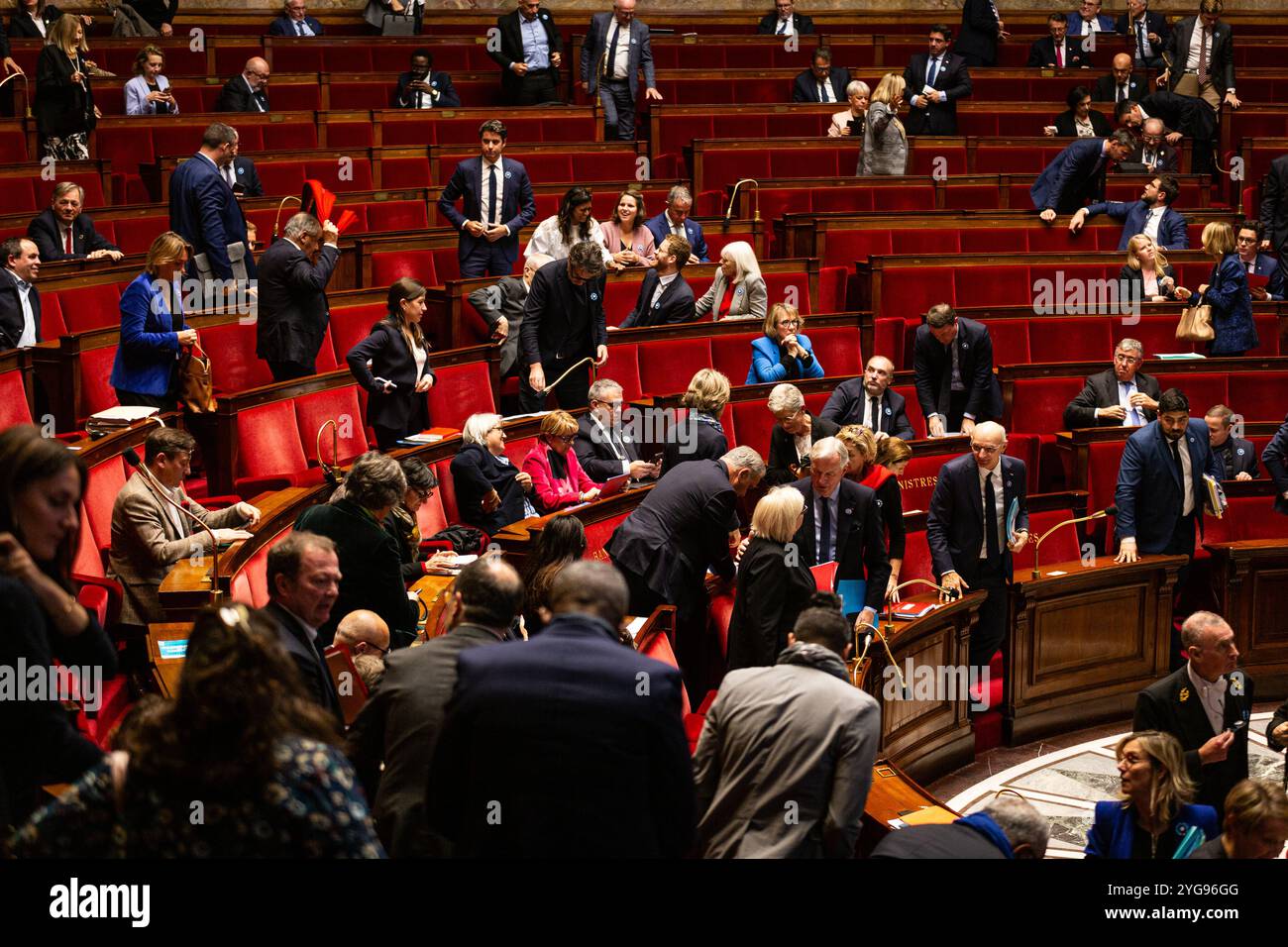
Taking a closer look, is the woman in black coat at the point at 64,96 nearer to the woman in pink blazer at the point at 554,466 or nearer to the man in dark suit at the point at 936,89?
the woman in pink blazer at the point at 554,466

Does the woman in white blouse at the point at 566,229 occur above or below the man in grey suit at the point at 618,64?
below

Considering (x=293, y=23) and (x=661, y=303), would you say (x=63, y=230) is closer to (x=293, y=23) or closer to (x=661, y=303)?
(x=661, y=303)

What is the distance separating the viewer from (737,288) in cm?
569

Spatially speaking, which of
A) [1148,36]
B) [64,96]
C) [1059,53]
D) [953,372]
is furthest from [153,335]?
[1148,36]

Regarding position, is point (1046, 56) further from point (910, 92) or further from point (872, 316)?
point (872, 316)

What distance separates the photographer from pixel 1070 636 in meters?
4.58

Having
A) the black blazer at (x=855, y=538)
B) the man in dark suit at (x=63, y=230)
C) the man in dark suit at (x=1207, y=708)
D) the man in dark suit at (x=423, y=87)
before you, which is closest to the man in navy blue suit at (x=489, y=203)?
the man in dark suit at (x=63, y=230)

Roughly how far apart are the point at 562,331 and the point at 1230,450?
2.34m

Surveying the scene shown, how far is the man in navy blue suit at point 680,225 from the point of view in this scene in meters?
5.95

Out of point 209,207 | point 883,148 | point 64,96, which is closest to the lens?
point 209,207

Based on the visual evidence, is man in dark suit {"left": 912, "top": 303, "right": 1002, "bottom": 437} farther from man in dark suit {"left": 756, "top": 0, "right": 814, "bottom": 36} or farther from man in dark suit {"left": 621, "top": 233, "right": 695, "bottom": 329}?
man in dark suit {"left": 756, "top": 0, "right": 814, "bottom": 36}

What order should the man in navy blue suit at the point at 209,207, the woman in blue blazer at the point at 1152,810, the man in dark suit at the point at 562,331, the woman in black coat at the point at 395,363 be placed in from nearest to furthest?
the woman in blue blazer at the point at 1152,810 → the woman in black coat at the point at 395,363 → the man in navy blue suit at the point at 209,207 → the man in dark suit at the point at 562,331

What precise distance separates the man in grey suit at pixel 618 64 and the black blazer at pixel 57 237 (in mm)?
2703
